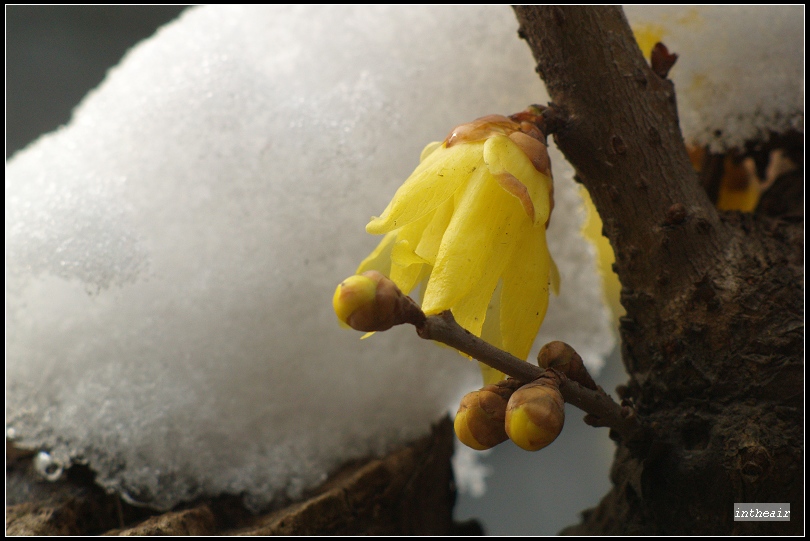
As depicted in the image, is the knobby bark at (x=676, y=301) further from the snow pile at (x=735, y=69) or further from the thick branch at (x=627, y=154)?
the snow pile at (x=735, y=69)

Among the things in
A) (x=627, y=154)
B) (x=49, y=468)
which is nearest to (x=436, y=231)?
(x=627, y=154)

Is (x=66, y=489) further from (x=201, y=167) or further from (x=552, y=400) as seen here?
(x=552, y=400)

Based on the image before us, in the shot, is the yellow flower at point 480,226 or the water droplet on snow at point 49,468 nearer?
the yellow flower at point 480,226

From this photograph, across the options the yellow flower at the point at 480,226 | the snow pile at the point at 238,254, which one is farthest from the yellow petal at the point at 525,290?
the snow pile at the point at 238,254

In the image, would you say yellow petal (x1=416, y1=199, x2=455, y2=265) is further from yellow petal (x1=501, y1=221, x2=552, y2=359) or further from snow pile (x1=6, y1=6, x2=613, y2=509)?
snow pile (x1=6, y1=6, x2=613, y2=509)

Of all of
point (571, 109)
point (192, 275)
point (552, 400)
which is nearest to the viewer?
point (552, 400)

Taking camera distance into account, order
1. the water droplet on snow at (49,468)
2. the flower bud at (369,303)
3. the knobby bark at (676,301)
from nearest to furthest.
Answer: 1. the flower bud at (369,303)
2. the knobby bark at (676,301)
3. the water droplet on snow at (49,468)

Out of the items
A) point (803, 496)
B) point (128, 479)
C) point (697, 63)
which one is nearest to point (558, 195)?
point (697, 63)
